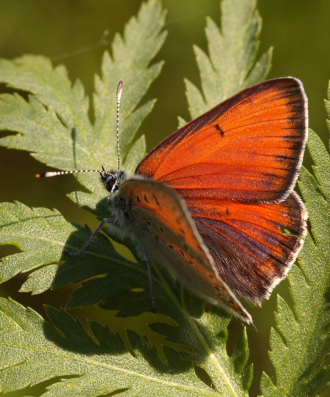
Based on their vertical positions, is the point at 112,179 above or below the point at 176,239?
above

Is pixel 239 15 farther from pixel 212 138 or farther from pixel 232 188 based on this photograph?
pixel 232 188

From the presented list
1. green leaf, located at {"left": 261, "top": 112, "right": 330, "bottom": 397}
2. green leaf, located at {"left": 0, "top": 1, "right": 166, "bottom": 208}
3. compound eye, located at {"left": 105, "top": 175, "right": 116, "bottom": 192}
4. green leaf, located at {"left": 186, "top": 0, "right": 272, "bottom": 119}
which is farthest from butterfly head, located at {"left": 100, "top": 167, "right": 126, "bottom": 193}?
green leaf, located at {"left": 261, "top": 112, "right": 330, "bottom": 397}

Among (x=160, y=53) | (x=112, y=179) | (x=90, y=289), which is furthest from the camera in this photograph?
(x=160, y=53)

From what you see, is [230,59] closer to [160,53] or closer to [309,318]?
[160,53]

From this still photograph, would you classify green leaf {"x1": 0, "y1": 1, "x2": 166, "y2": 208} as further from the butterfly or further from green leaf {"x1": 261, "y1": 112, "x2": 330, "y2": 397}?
green leaf {"x1": 261, "y1": 112, "x2": 330, "y2": 397}

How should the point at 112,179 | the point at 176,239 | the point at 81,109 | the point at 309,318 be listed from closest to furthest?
the point at 176,239 < the point at 309,318 < the point at 112,179 < the point at 81,109

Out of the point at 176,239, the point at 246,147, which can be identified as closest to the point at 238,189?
the point at 246,147
